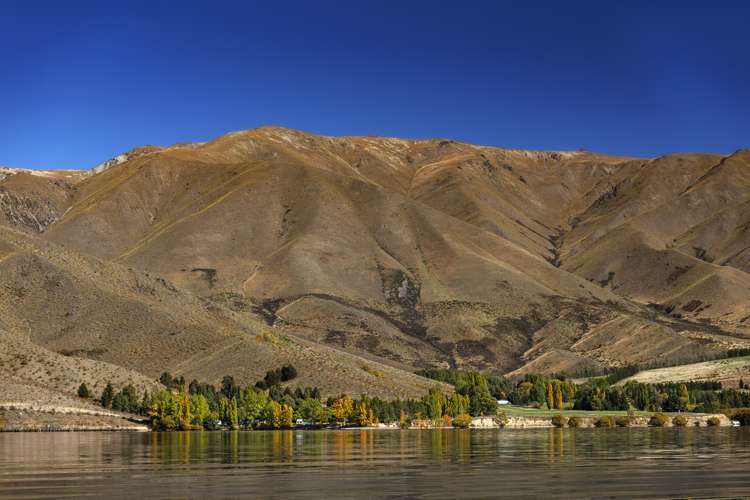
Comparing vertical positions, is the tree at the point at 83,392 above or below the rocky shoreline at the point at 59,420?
above

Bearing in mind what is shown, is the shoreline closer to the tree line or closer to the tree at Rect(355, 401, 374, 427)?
the tree at Rect(355, 401, 374, 427)

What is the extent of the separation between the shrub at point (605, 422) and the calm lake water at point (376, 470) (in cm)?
7991

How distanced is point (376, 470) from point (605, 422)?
413 feet

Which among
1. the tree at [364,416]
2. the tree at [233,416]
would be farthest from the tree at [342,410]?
the tree at [233,416]

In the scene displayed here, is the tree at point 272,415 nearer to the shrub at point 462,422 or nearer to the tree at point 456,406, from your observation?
the shrub at point 462,422

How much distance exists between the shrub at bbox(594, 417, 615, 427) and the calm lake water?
79908 mm

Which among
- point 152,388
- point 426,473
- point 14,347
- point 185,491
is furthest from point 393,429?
point 185,491

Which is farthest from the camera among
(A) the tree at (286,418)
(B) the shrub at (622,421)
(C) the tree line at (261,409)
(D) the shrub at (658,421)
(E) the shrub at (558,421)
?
(D) the shrub at (658,421)

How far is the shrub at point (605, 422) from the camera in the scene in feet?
631

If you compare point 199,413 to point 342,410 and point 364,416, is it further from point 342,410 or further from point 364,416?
point 364,416

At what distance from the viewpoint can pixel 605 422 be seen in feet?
632

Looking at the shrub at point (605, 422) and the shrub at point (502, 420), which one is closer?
the shrub at point (605, 422)

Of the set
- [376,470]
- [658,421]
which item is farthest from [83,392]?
[376,470]

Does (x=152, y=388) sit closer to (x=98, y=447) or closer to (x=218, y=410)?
(x=218, y=410)
